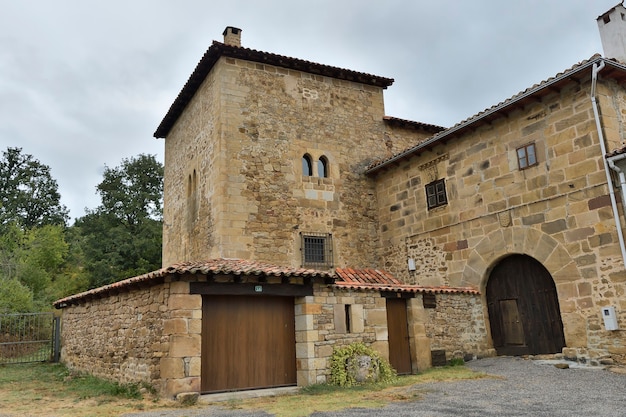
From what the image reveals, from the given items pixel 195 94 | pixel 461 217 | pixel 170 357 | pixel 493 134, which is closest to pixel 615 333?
pixel 461 217

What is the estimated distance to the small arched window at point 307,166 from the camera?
14406 mm

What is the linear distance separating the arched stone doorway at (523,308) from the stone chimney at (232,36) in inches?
375

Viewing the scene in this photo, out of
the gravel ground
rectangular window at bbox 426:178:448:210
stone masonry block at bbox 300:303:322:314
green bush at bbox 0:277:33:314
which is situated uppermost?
rectangular window at bbox 426:178:448:210

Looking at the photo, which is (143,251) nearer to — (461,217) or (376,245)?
(376,245)

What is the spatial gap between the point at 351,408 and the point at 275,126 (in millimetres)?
9151

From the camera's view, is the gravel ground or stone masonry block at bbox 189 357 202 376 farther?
stone masonry block at bbox 189 357 202 376

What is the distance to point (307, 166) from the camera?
47.8 ft

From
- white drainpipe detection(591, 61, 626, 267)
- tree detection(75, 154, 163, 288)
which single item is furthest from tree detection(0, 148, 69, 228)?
white drainpipe detection(591, 61, 626, 267)

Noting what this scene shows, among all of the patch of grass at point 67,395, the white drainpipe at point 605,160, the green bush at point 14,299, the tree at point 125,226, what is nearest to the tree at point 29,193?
the tree at point 125,226

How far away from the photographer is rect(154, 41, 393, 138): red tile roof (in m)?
13.8

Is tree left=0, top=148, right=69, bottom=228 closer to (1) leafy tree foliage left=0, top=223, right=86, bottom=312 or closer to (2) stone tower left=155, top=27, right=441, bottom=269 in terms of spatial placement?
(1) leafy tree foliage left=0, top=223, right=86, bottom=312

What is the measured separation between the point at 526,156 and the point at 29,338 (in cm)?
1537

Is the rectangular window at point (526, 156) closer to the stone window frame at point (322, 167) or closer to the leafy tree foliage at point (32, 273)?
the stone window frame at point (322, 167)

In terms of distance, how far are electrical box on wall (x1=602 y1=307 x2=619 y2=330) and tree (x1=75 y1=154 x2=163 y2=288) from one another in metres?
23.7
